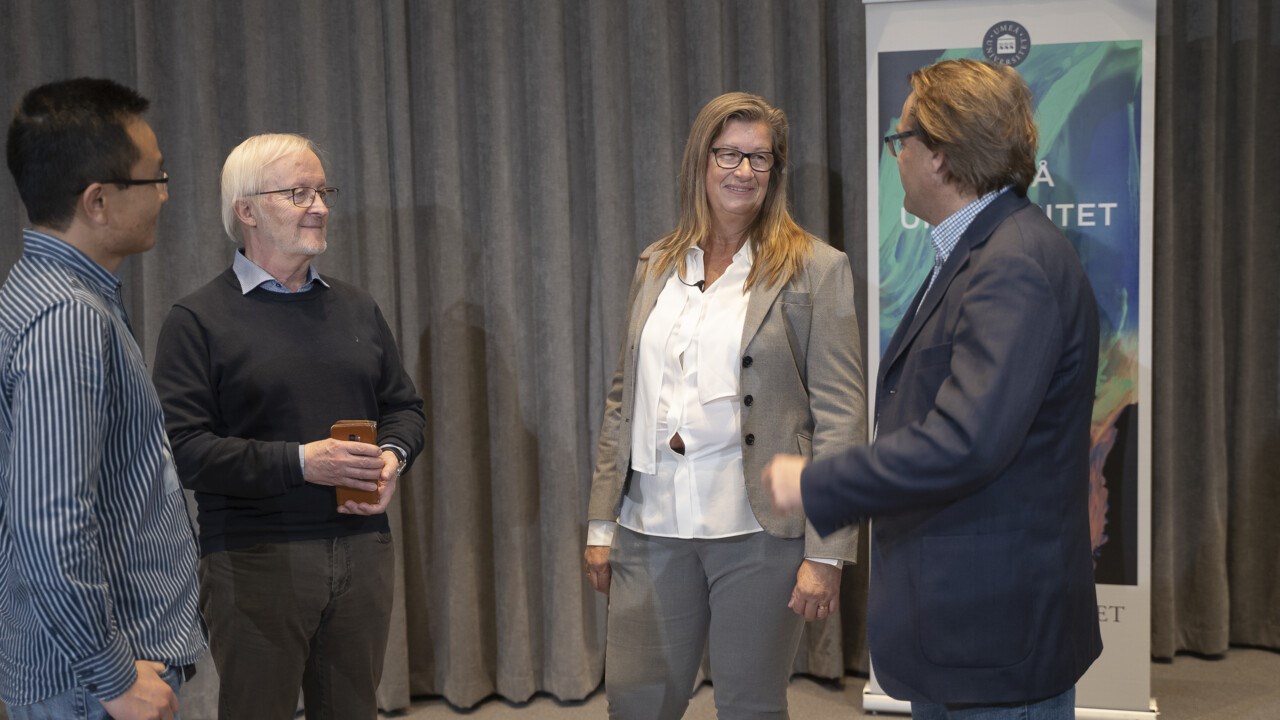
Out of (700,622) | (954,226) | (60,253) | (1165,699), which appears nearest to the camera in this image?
(60,253)

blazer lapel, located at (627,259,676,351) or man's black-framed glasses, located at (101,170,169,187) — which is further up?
man's black-framed glasses, located at (101,170,169,187)

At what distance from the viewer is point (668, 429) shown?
215 cm

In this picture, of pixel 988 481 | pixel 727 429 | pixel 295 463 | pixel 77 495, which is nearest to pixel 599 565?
pixel 727 429

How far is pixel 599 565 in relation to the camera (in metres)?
2.30

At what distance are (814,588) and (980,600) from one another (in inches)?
22.6

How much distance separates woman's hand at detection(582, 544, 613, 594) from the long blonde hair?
2.04ft

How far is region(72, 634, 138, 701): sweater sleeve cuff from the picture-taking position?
4.51 ft

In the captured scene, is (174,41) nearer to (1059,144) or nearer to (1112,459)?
(1059,144)

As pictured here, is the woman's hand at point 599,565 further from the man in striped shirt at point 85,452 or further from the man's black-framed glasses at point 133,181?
the man's black-framed glasses at point 133,181

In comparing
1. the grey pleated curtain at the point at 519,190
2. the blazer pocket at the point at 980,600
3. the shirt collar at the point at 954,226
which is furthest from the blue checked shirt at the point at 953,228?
the grey pleated curtain at the point at 519,190

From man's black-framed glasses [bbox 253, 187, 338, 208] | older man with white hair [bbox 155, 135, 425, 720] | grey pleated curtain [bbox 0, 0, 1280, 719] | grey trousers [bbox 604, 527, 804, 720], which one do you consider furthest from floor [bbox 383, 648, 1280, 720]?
man's black-framed glasses [bbox 253, 187, 338, 208]

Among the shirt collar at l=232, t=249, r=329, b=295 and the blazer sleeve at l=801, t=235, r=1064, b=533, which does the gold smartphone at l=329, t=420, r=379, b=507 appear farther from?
the blazer sleeve at l=801, t=235, r=1064, b=533

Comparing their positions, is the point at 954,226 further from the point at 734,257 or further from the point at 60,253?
the point at 60,253

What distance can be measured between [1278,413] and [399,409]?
3.06 metres
